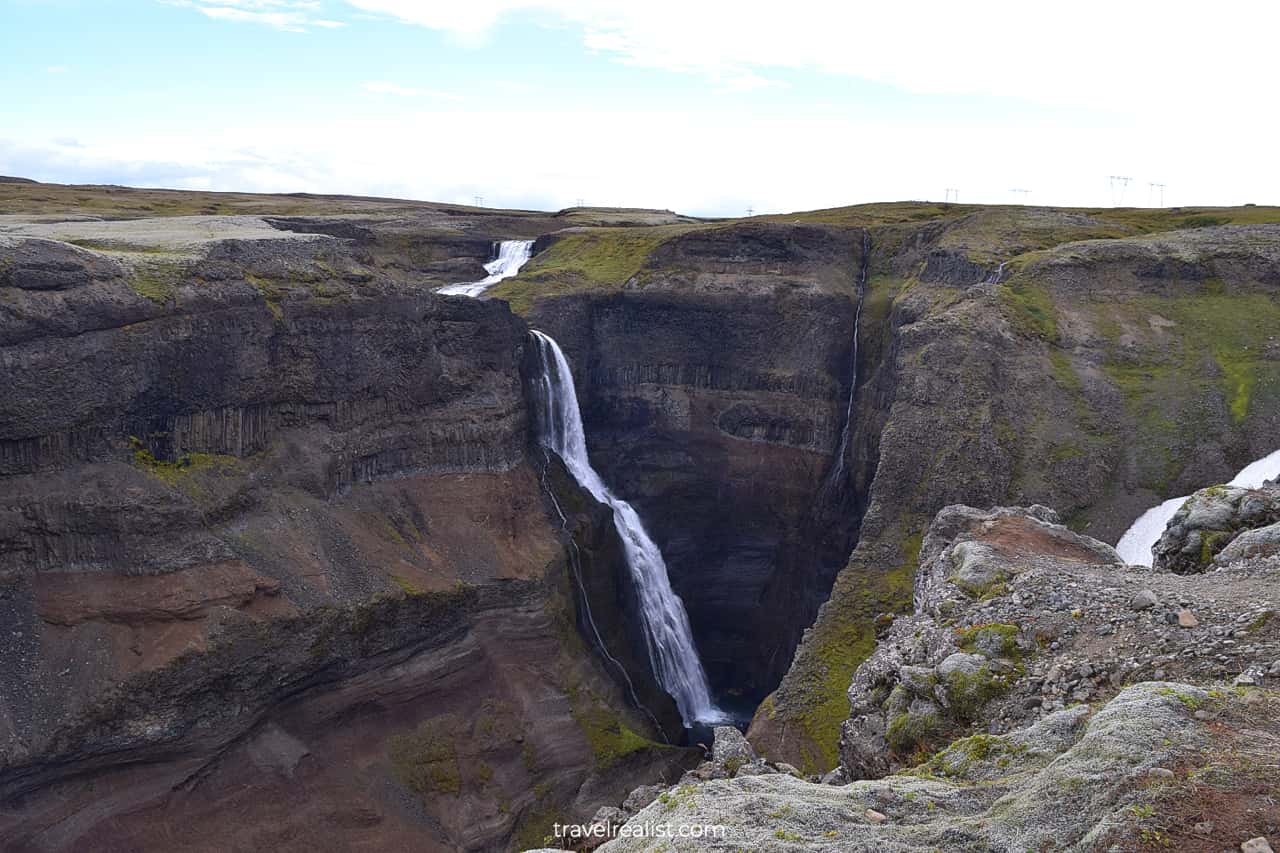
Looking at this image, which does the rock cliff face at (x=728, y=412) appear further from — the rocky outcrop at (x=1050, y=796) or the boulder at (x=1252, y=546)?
the rocky outcrop at (x=1050, y=796)

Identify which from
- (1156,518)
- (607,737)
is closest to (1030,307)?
(1156,518)

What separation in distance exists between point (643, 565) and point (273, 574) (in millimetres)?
25473

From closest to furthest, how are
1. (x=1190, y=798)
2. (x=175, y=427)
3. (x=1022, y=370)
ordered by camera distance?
(x=1190, y=798), (x=175, y=427), (x=1022, y=370)

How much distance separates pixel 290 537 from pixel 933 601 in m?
27.9

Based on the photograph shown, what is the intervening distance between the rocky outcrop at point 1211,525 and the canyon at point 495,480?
898 centimetres

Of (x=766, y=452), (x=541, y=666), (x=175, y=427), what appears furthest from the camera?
(x=766, y=452)

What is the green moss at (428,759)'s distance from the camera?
41344 mm

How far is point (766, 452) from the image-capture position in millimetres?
68562

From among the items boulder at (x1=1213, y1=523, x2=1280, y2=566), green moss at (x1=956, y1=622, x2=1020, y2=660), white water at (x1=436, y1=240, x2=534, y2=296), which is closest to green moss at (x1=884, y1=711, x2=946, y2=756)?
green moss at (x1=956, y1=622, x2=1020, y2=660)

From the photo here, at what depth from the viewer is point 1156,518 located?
4609cm

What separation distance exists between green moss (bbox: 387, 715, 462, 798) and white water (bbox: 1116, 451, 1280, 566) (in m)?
32.2

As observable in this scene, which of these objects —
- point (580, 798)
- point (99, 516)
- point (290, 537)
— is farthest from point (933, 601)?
point (99, 516)

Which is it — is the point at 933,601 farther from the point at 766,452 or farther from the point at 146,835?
the point at 766,452

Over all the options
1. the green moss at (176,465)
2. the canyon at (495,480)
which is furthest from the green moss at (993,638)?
the green moss at (176,465)
